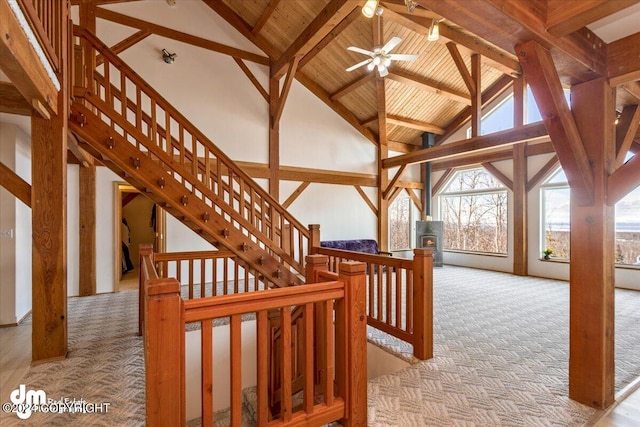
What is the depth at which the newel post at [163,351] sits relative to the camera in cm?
116

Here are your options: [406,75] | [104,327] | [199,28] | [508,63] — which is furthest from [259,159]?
[508,63]

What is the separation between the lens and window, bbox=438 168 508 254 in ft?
24.2

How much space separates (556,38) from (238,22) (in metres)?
6.14

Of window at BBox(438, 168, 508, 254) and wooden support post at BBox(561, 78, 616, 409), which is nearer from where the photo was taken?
wooden support post at BBox(561, 78, 616, 409)

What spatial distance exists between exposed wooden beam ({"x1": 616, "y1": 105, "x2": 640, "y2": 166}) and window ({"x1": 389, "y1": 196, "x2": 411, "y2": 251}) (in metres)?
5.73

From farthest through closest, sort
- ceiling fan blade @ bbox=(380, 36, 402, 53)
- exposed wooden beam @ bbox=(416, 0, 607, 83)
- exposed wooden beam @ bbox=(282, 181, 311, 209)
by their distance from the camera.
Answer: exposed wooden beam @ bbox=(282, 181, 311, 209), ceiling fan blade @ bbox=(380, 36, 402, 53), exposed wooden beam @ bbox=(416, 0, 607, 83)

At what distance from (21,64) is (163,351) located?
170 cm

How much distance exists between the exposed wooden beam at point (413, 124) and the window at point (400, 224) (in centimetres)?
195

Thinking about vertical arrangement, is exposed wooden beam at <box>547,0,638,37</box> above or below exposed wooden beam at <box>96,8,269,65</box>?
below

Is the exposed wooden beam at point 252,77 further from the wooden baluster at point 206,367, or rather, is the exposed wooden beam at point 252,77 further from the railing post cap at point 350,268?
the wooden baluster at point 206,367

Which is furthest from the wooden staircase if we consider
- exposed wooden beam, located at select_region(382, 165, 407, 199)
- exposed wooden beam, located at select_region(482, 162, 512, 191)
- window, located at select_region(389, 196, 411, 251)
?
exposed wooden beam, located at select_region(482, 162, 512, 191)

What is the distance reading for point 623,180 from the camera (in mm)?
1898

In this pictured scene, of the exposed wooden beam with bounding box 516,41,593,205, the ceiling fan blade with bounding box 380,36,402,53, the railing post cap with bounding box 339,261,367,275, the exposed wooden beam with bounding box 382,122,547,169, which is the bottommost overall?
the railing post cap with bounding box 339,261,367,275

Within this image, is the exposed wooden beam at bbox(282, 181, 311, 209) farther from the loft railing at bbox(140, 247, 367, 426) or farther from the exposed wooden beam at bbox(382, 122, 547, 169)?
the loft railing at bbox(140, 247, 367, 426)
